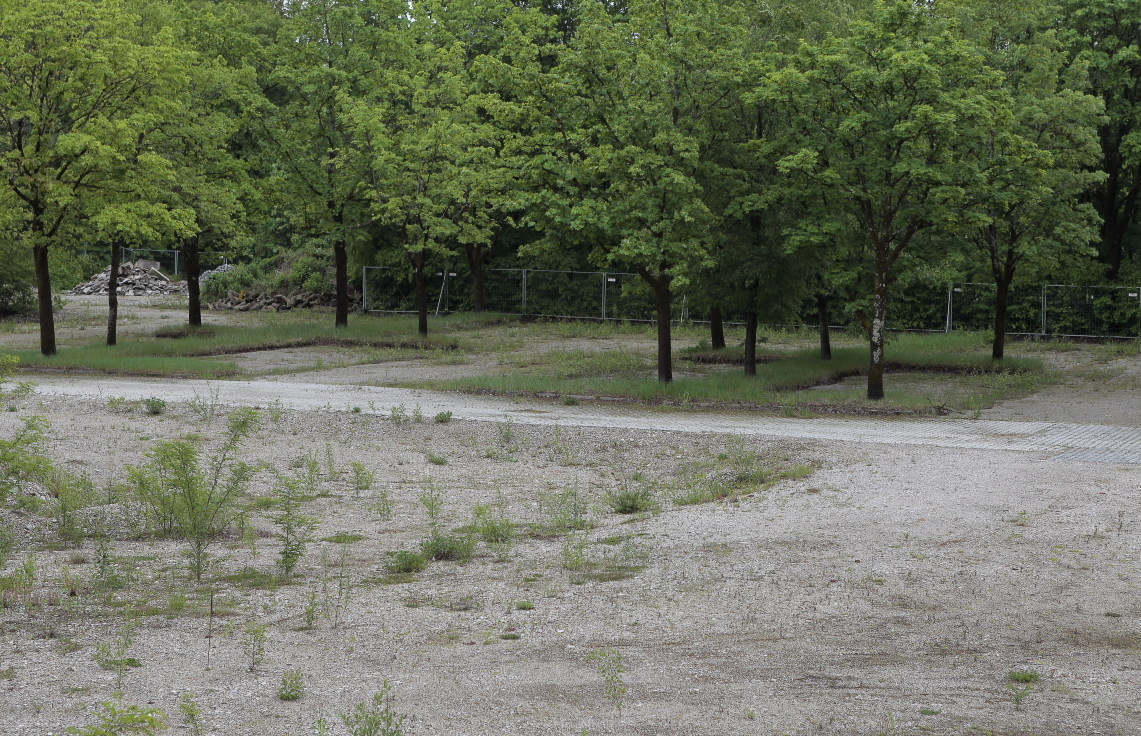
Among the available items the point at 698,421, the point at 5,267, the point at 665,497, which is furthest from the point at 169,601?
the point at 5,267

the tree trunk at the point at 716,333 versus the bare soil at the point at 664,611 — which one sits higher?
the tree trunk at the point at 716,333

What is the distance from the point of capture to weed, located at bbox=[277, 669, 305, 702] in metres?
6.46

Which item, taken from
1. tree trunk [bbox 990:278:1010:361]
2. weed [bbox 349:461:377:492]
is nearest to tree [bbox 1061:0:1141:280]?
tree trunk [bbox 990:278:1010:361]

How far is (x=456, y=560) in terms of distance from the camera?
10086 mm

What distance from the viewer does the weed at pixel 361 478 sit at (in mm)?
13398

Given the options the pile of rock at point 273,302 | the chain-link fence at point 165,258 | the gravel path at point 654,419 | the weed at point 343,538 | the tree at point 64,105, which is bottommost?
the weed at point 343,538

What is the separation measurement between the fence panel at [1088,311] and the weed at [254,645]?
32355mm

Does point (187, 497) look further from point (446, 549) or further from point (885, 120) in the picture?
point (885, 120)

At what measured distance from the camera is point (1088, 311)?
35.0m

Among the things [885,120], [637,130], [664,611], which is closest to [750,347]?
[637,130]

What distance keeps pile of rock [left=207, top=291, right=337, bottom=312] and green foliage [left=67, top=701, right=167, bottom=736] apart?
40.1 m

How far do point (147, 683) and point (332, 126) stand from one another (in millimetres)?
28579

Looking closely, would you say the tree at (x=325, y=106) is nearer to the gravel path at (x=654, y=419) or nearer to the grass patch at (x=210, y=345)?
the grass patch at (x=210, y=345)

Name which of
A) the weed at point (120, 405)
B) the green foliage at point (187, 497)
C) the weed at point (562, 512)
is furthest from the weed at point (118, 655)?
the weed at point (120, 405)
